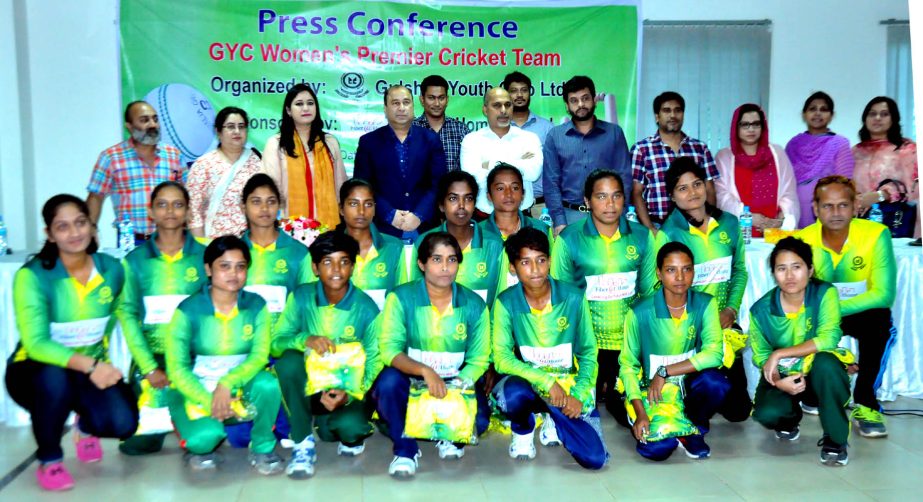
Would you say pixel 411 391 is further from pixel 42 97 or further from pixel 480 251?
pixel 42 97

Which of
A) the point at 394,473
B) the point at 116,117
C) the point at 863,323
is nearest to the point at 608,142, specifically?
the point at 863,323

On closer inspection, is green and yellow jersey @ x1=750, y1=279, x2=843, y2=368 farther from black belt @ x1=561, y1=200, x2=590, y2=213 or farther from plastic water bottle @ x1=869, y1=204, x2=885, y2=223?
plastic water bottle @ x1=869, y1=204, x2=885, y2=223

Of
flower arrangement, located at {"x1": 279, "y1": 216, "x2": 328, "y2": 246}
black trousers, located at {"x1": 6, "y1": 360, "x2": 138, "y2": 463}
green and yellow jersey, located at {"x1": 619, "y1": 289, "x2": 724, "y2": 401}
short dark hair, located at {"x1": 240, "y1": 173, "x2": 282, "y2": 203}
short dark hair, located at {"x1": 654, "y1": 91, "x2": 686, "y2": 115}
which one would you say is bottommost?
black trousers, located at {"x1": 6, "y1": 360, "x2": 138, "y2": 463}

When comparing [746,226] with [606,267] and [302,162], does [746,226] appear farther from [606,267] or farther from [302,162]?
[302,162]

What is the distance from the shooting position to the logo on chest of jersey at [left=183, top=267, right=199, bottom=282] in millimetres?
3201

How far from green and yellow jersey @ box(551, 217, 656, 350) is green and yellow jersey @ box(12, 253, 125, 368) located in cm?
187

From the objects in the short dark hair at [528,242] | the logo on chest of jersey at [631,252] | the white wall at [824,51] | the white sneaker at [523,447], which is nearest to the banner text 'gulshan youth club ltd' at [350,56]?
the white wall at [824,51]

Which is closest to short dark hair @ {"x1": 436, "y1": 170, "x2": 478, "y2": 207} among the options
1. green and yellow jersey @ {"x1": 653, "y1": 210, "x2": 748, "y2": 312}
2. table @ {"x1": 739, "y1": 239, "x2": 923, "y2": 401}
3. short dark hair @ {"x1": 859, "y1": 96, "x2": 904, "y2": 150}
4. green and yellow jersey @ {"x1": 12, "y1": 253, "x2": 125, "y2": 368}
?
green and yellow jersey @ {"x1": 653, "y1": 210, "x2": 748, "y2": 312}

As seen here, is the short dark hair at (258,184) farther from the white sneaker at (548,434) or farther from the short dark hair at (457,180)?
the white sneaker at (548,434)

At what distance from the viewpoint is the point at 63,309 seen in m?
2.93

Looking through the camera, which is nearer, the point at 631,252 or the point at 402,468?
the point at 402,468

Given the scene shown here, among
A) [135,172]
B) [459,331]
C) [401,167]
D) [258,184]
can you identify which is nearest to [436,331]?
[459,331]

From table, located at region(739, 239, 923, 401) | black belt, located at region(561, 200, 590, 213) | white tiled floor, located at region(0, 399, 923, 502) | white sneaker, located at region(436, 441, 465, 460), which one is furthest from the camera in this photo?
black belt, located at region(561, 200, 590, 213)

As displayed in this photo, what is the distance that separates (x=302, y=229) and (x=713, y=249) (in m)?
1.89
